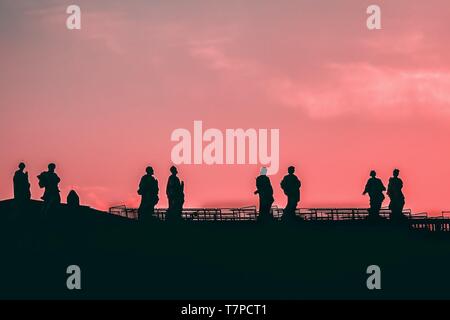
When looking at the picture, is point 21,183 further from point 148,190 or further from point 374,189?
point 374,189

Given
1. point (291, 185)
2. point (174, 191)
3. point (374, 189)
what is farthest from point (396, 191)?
point (174, 191)

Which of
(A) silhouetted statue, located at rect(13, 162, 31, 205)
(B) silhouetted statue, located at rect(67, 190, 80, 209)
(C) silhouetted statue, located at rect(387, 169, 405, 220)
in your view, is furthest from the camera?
(B) silhouetted statue, located at rect(67, 190, 80, 209)

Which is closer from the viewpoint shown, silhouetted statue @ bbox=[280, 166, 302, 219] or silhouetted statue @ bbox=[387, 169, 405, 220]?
silhouetted statue @ bbox=[280, 166, 302, 219]

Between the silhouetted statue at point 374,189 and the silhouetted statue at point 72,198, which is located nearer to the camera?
the silhouetted statue at point 374,189

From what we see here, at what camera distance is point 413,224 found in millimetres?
61938

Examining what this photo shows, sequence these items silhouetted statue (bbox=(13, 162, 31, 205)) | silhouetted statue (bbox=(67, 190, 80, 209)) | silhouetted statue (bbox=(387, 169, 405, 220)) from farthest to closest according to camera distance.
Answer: silhouetted statue (bbox=(67, 190, 80, 209)) < silhouetted statue (bbox=(387, 169, 405, 220)) < silhouetted statue (bbox=(13, 162, 31, 205))

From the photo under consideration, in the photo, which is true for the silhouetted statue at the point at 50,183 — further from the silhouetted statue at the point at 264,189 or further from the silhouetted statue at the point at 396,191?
the silhouetted statue at the point at 396,191

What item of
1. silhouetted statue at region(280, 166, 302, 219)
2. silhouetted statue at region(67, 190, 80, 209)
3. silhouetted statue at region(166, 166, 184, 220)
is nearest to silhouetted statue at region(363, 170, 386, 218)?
silhouetted statue at region(280, 166, 302, 219)

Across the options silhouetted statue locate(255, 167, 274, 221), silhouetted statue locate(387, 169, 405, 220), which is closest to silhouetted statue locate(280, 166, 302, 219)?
silhouetted statue locate(255, 167, 274, 221)

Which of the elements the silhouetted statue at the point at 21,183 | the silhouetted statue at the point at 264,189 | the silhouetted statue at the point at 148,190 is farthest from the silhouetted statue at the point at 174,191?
the silhouetted statue at the point at 21,183

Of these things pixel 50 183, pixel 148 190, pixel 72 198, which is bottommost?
pixel 148 190

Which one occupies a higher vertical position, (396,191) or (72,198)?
(72,198)

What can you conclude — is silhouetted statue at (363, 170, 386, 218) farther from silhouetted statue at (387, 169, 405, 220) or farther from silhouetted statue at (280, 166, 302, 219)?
silhouetted statue at (280, 166, 302, 219)
